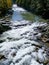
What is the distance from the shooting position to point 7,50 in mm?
20250

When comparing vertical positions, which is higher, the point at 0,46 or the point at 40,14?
the point at 0,46

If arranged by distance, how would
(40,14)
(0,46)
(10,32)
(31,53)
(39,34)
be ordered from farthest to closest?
(40,14) → (10,32) → (39,34) → (0,46) → (31,53)

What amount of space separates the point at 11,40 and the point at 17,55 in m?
5.09

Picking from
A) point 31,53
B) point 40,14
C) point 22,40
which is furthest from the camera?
point 40,14

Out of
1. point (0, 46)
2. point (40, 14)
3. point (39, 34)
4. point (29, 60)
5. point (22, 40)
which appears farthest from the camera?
point (40, 14)

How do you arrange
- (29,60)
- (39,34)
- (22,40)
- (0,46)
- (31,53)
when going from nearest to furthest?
(29,60) → (31,53) → (0,46) → (22,40) → (39,34)

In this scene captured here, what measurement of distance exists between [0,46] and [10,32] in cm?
692

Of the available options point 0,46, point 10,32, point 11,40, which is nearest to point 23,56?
point 0,46

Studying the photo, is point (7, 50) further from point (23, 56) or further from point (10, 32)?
point (10, 32)

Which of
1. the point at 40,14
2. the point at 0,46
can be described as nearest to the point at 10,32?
the point at 0,46

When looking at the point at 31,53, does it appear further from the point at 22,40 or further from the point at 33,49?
the point at 22,40

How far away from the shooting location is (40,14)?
1868 inches

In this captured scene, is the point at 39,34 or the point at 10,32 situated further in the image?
the point at 10,32

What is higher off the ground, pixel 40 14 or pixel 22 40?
pixel 22 40
